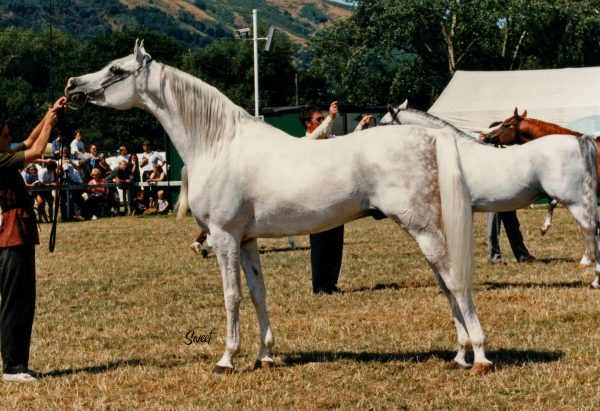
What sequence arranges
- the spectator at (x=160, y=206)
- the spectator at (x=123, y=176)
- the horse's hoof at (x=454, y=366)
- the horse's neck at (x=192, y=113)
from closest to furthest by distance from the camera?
the horse's hoof at (x=454, y=366), the horse's neck at (x=192, y=113), the spectator at (x=123, y=176), the spectator at (x=160, y=206)

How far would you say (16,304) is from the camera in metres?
7.80

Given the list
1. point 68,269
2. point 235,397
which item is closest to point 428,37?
point 68,269

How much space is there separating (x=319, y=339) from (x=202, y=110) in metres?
2.56

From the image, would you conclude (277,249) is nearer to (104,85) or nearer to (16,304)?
(104,85)

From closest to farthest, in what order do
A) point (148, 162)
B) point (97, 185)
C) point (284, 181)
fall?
point (284, 181) → point (97, 185) → point (148, 162)

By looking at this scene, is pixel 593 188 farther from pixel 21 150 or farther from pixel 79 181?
pixel 79 181

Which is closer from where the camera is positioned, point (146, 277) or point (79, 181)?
point (146, 277)

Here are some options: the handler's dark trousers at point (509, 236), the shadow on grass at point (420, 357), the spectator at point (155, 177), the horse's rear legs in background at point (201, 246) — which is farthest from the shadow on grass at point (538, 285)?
the spectator at point (155, 177)

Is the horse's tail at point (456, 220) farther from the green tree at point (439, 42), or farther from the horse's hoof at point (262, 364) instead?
the green tree at point (439, 42)

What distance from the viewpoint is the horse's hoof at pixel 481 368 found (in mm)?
7285

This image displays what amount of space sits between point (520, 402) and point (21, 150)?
444 centimetres

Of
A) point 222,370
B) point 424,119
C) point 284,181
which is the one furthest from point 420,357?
point 424,119

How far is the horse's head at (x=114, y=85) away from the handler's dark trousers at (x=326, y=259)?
15.2 ft

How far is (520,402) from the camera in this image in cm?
650
